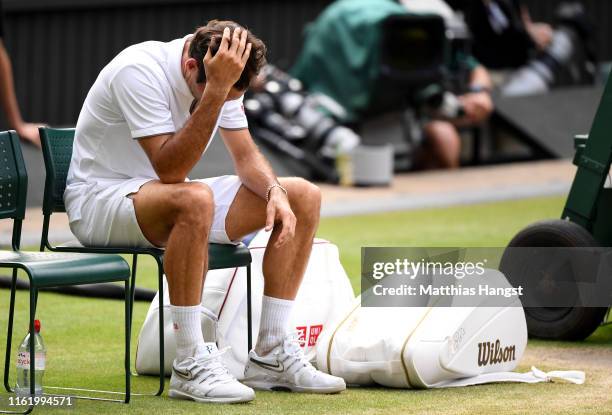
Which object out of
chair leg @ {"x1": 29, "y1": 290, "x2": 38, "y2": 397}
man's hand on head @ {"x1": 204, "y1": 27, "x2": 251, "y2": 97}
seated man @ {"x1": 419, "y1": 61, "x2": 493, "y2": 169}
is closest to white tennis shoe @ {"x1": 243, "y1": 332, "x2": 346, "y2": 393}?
chair leg @ {"x1": 29, "y1": 290, "x2": 38, "y2": 397}

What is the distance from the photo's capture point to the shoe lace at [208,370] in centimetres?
416

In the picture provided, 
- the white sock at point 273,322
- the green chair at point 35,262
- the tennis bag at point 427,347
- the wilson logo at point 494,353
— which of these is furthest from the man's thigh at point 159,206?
the wilson logo at point 494,353

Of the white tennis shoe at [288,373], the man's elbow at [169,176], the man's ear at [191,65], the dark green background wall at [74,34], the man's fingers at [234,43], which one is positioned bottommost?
the dark green background wall at [74,34]

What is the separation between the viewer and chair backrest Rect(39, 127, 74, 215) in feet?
14.8

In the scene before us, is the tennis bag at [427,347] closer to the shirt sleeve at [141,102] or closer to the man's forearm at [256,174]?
the man's forearm at [256,174]

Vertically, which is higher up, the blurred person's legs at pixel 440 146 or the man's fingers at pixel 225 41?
the man's fingers at pixel 225 41

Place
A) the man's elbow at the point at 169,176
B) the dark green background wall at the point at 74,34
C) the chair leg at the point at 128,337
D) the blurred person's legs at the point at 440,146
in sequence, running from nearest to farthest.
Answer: the chair leg at the point at 128,337
the man's elbow at the point at 169,176
the dark green background wall at the point at 74,34
the blurred person's legs at the point at 440,146

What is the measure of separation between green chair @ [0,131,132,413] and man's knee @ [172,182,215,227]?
0.23 m

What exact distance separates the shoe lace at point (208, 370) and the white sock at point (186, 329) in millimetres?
44

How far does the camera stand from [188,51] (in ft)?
14.1

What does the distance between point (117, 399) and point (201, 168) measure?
23.4 ft

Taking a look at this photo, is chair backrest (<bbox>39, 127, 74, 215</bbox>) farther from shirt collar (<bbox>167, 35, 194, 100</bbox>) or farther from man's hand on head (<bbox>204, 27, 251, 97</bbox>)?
man's hand on head (<bbox>204, 27, 251, 97</bbox>)

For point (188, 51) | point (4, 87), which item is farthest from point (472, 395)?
point (4, 87)

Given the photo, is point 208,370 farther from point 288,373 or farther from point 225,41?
point 225,41
